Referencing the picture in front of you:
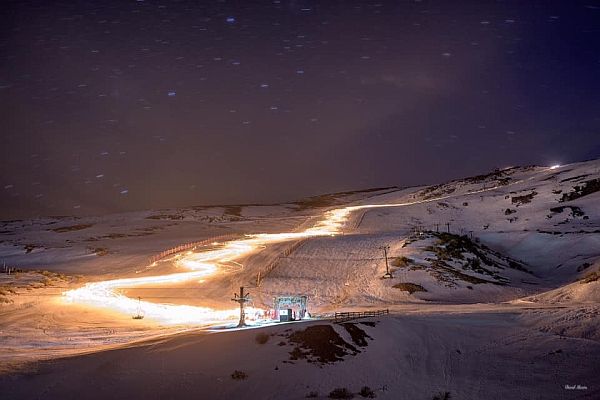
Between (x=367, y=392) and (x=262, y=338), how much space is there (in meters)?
6.36

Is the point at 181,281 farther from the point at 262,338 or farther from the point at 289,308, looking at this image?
the point at 262,338

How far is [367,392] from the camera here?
65.7 ft

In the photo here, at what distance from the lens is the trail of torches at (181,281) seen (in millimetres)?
39875

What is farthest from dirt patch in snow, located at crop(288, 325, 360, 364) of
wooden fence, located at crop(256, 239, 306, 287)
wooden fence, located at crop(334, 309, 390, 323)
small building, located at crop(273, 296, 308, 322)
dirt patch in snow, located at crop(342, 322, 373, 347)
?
wooden fence, located at crop(256, 239, 306, 287)

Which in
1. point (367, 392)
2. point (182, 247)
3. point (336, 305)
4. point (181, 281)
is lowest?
point (182, 247)

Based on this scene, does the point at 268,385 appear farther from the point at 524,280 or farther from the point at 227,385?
the point at 524,280

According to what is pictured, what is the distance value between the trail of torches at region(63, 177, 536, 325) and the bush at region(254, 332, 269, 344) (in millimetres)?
12491

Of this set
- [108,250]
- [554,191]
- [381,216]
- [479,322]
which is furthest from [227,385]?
[554,191]

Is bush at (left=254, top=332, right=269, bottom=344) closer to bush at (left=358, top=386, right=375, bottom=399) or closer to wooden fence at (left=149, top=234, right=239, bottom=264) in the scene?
bush at (left=358, top=386, right=375, bottom=399)

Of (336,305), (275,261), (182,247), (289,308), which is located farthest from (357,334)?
(182,247)

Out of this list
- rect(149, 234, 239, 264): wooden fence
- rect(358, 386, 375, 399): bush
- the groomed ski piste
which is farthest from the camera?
rect(149, 234, 239, 264): wooden fence

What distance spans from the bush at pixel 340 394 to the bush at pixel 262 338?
5101 millimetres

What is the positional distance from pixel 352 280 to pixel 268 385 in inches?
1340

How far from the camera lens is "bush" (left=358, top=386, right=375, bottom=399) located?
19797 mm
